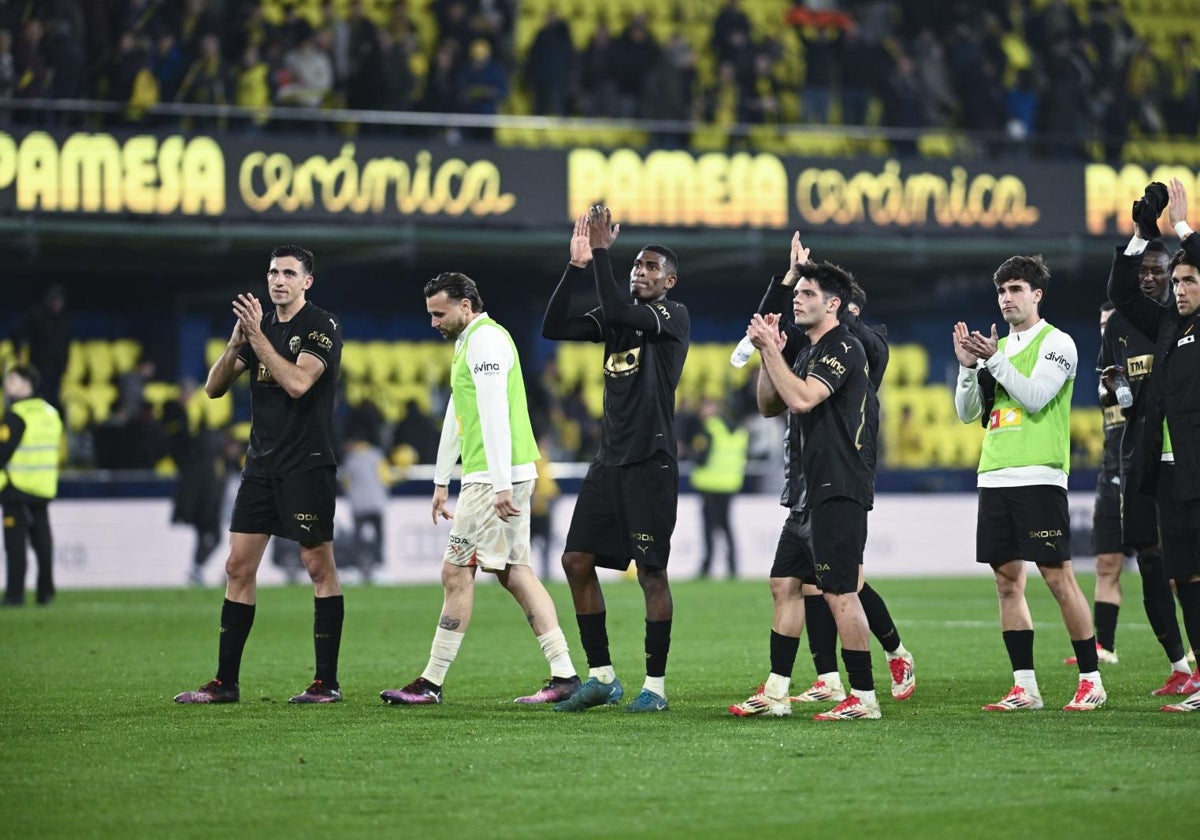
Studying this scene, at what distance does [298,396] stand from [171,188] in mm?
12843

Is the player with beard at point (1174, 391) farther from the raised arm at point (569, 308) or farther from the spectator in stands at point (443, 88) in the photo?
the spectator in stands at point (443, 88)

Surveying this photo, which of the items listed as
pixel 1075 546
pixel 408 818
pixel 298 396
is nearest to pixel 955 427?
pixel 1075 546

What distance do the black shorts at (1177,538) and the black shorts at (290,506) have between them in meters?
3.98

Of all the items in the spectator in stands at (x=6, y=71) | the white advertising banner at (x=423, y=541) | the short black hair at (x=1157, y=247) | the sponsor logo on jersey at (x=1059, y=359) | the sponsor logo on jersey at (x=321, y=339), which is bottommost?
the white advertising banner at (x=423, y=541)

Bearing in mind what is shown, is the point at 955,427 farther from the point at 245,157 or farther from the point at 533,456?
the point at 533,456

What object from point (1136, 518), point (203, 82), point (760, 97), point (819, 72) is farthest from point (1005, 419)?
point (819, 72)

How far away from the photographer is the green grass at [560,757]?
18.9 ft

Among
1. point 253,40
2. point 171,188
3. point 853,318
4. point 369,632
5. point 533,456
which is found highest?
point 253,40

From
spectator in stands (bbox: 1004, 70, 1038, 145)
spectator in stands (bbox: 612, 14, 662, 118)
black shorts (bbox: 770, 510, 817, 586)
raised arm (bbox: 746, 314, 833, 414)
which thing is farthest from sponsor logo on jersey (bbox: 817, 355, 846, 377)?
spectator in stands (bbox: 1004, 70, 1038, 145)

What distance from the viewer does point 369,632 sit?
46.3 ft

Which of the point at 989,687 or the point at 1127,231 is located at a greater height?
the point at 1127,231

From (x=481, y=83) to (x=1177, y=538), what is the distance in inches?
639

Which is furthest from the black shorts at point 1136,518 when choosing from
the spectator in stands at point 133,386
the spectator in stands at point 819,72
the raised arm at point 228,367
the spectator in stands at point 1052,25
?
the spectator in stands at point 1052,25

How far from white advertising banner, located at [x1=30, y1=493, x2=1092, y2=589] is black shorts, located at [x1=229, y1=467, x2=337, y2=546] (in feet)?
38.7
